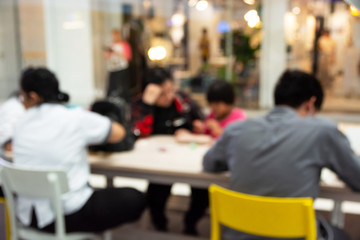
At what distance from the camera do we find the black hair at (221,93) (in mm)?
3047

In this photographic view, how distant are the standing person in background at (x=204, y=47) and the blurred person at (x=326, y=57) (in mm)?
2111

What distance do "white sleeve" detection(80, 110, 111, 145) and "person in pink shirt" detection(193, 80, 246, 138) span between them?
0.98m

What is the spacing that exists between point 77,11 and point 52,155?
256 inches

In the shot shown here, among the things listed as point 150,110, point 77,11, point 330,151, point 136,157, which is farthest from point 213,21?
point 330,151

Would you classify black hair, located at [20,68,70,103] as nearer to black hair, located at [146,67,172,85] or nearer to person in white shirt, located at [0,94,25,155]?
person in white shirt, located at [0,94,25,155]

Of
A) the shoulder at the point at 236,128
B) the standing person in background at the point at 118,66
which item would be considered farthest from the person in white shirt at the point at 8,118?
the standing person in background at the point at 118,66

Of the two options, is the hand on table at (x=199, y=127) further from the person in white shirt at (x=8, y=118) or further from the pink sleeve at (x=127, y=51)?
the pink sleeve at (x=127, y=51)

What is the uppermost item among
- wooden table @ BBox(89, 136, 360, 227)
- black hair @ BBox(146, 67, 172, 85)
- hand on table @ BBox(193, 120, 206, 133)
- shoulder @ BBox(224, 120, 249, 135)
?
black hair @ BBox(146, 67, 172, 85)

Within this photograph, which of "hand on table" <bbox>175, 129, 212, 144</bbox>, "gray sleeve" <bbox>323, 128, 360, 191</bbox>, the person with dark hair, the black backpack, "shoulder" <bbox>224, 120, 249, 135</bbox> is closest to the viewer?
"gray sleeve" <bbox>323, 128, 360, 191</bbox>

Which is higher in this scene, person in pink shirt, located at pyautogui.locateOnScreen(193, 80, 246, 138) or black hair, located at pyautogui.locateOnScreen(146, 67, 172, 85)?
black hair, located at pyautogui.locateOnScreen(146, 67, 172, 85)

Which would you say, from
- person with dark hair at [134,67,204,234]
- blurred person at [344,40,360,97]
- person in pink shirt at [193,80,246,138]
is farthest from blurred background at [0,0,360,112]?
person in pink shirt at [193,80,246,138]

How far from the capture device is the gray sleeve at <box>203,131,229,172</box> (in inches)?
79.7

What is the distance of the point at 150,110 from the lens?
3.28 metres

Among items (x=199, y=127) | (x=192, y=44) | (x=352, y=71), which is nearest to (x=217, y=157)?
(x=199, y=127)
